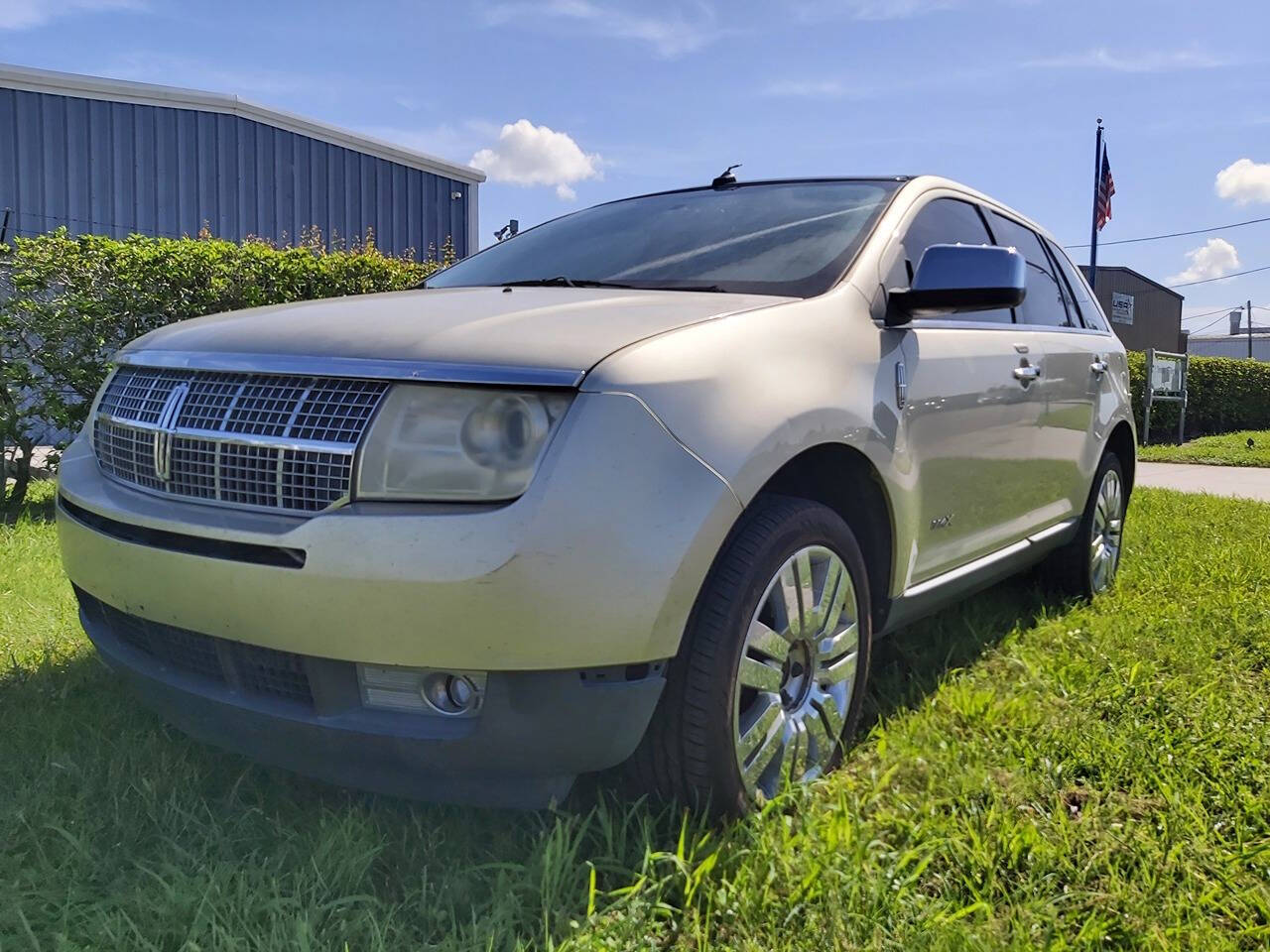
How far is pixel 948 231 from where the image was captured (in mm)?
3293

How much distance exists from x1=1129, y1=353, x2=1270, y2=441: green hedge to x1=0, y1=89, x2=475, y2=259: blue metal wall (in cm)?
1271

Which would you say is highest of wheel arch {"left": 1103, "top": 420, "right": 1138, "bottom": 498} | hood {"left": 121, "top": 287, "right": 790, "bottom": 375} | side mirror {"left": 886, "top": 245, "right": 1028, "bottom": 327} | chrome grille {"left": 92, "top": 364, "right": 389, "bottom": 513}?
side mirror {"left": 886, "top": 245, "right": 1028, "bottom": 327}

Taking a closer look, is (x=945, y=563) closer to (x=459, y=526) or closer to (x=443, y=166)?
(x=459, y=526)

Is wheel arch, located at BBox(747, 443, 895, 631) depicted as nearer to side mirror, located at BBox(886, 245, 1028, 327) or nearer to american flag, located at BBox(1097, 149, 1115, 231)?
side mirror, located at BBox(886, 245, 1028, 327)

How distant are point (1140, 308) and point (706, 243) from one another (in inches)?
1594

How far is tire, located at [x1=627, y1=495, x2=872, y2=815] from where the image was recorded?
194 centimetres

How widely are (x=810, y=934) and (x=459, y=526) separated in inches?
36.6

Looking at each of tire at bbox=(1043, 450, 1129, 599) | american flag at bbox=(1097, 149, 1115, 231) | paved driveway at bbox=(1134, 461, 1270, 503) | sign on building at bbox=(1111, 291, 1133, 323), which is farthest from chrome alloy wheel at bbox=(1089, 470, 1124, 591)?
sign on building at bbox=(1111, 291, 1133, 323)

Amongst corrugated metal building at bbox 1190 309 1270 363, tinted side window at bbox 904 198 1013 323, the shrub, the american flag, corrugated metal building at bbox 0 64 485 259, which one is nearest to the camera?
tinted side window at bbox 904 198 1013 323

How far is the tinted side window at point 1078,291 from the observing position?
14.3 ft

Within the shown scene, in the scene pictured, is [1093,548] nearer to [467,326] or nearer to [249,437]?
[467,326]

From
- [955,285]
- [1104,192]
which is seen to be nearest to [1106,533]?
[955,285]

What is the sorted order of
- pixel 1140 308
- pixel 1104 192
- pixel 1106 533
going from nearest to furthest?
→ pixel 1106 533, pixel 1104 192, pixel 1140 308

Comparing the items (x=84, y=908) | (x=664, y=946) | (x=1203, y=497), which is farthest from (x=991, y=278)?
(x=1203, y=497)
